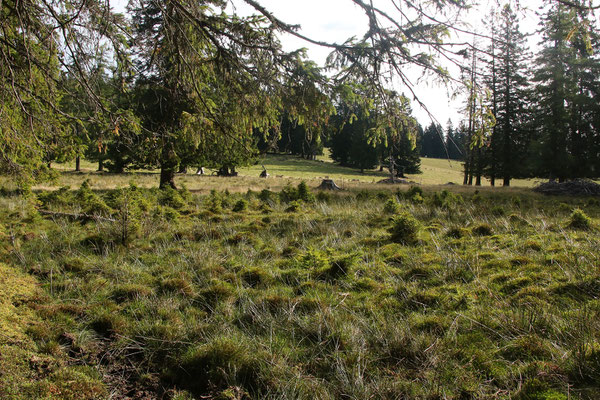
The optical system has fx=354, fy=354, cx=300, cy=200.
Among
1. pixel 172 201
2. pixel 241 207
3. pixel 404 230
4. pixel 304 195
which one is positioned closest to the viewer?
pixel 404 230

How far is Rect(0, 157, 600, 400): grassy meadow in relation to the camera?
224 centimetres

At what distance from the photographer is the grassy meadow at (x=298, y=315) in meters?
2.24

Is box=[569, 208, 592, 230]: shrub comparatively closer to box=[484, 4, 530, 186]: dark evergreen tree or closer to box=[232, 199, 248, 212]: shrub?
box=[232, 199, 248, 212]: shrub

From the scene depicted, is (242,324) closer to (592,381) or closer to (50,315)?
(50,315)

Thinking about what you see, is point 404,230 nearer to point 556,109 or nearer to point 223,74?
point 223,74

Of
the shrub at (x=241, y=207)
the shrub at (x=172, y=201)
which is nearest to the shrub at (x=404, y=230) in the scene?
the shrub at (x=241, y=207)

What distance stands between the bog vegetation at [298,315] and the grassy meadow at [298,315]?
0.01 meters

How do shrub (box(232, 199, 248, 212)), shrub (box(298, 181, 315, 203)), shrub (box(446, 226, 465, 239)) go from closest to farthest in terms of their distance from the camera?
shrub (box(446, 226, 465, 239)) → shrub (box(232, 199, 248, 212)) → shrub (box(298, 181, 315, 203))

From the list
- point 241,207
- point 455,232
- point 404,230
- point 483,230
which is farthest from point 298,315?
point 241,207

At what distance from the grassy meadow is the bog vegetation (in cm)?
1

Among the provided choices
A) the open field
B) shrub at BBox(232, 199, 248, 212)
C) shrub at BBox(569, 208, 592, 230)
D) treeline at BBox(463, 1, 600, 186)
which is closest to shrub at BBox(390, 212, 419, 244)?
the open field

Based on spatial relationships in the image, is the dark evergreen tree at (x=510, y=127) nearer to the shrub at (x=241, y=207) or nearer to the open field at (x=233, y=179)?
the open field at (x=233, y=179)

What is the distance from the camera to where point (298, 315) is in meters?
3.19

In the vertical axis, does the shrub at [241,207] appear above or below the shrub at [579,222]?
below
